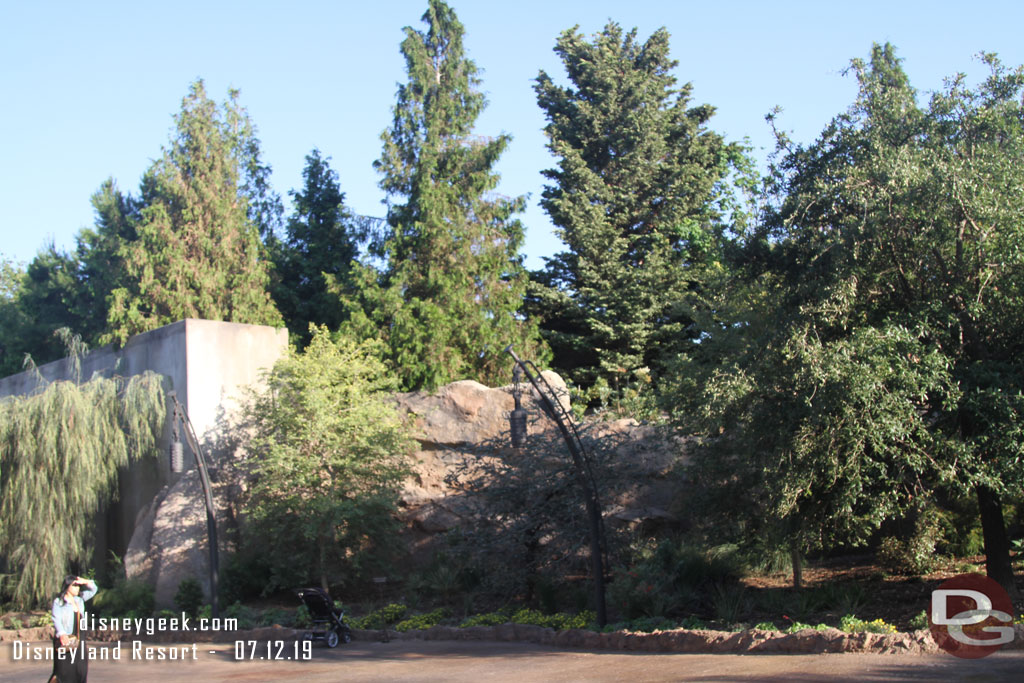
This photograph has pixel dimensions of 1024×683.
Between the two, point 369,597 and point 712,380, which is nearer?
point 712,380

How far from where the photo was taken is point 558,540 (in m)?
16.7

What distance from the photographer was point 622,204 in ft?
101

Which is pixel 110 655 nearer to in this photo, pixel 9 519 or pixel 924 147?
pixel 9 519

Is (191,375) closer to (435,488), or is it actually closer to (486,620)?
(435,488)

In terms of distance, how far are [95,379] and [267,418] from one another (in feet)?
18.5

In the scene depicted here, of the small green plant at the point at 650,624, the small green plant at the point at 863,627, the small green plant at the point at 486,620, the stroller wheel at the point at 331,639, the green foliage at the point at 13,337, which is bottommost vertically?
the stroller wheel at the point at 331,639

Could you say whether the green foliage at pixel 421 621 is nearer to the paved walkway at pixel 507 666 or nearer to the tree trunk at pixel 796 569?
the paved walkway at pixel 507 666

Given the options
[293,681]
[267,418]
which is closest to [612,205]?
[267,418]

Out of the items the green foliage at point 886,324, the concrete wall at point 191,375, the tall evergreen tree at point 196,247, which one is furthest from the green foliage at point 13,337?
the green foliage at point 886,324

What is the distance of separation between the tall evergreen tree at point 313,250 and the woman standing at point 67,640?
70.1ft

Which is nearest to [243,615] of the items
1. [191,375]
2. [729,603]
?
[191,375]

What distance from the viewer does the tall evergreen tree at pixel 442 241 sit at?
26312 millimetres

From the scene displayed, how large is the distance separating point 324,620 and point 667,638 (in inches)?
257

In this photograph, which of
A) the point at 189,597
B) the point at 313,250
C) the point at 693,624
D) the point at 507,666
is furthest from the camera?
the point at 313,250
